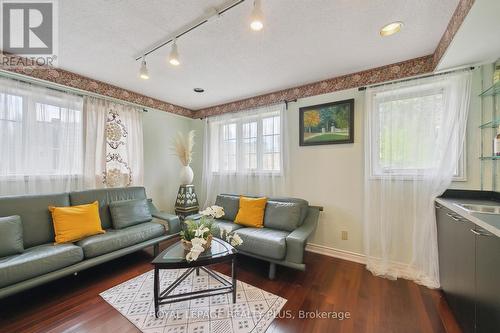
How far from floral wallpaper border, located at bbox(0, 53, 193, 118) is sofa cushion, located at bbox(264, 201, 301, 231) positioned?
8.90ft

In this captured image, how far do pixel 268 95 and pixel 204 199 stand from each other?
230cm

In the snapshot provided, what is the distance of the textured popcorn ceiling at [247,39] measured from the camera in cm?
152

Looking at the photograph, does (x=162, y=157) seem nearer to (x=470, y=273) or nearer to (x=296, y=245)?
(x=296, y=245)

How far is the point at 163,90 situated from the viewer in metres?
3.19

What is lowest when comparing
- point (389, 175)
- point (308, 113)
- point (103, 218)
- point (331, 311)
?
point (331, 311)

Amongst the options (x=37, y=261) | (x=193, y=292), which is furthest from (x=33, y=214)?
(x=193, y=292)

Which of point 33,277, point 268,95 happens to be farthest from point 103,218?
point 268,95

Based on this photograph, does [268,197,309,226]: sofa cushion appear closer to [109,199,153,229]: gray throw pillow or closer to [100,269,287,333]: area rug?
[100,269,287,333]: area rug

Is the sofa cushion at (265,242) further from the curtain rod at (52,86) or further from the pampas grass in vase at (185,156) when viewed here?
the curtain rod at (52,86)

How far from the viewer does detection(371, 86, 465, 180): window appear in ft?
6.98

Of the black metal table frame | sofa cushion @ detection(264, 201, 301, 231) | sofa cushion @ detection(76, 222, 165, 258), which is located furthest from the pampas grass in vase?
the black metal table frame

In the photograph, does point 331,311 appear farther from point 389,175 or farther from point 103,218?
point 103,218

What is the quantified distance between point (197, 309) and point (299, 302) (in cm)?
90

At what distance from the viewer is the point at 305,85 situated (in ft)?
9.77
